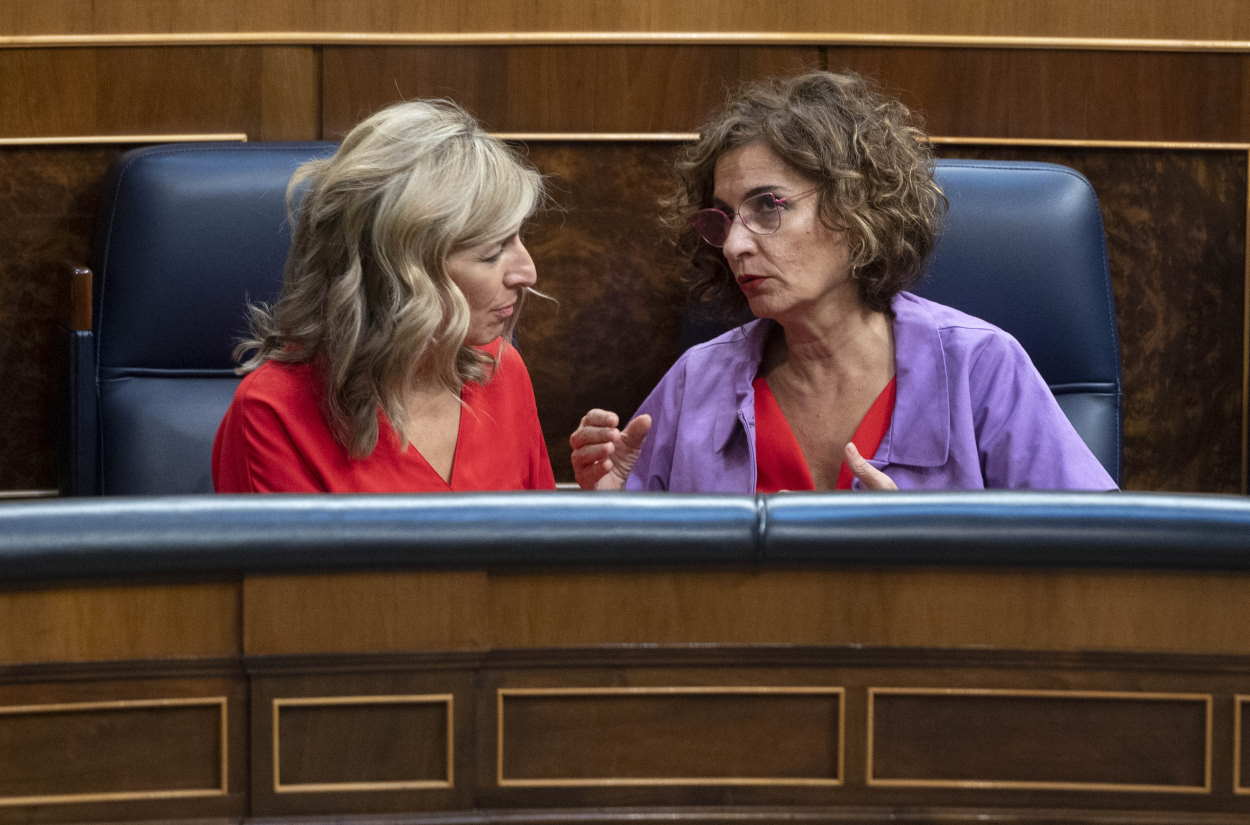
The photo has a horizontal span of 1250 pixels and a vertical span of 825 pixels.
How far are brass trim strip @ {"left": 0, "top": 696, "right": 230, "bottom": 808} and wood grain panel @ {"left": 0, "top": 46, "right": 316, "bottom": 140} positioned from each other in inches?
52.6

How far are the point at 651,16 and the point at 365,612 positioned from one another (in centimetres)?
139

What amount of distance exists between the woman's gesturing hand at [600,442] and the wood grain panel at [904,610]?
63 cm

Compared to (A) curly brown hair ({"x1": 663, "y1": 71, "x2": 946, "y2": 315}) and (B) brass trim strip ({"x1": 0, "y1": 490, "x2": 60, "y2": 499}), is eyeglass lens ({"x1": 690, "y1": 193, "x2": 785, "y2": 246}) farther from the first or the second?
(B) brass trim strip ({"x1": 0, "y1": 490, "x2": 60, "y2": 499})

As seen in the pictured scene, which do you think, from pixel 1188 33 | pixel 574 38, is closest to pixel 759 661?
pixel 574 38

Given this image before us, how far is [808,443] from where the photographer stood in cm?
167

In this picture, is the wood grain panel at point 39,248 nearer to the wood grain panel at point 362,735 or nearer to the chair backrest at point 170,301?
the chair backrest at point 170,301

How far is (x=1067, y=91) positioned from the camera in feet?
7.04

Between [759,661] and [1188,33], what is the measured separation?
1.56 meters

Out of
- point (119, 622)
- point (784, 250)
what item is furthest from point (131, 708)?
point (784, 250)

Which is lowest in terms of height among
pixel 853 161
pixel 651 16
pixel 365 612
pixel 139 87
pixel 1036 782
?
pixel 1036 782

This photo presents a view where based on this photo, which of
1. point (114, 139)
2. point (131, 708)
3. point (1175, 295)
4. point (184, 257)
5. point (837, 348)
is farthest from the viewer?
point (1175, 295)

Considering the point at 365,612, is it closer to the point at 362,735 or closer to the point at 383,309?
the point at 362,735

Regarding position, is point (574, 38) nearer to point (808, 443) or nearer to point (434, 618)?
point (808, 443)

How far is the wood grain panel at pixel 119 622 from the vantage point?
0.90 meters
